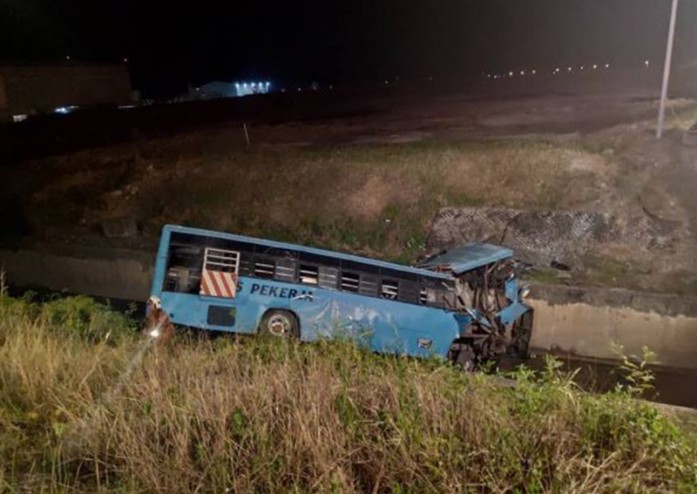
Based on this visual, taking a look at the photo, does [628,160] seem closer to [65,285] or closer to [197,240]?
[197,240]

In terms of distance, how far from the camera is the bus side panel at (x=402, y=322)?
1096 cm

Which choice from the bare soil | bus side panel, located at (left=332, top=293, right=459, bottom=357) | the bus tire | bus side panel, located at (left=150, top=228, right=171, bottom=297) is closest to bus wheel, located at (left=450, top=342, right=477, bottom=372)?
the bus tire

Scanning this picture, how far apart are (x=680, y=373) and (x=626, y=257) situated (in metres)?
3.27

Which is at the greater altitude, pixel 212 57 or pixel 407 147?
pixel 212 57

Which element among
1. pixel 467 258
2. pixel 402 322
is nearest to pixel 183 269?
pixel 402 322

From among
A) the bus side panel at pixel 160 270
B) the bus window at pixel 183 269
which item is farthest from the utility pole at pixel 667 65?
the bus side panel at pixel 160 270

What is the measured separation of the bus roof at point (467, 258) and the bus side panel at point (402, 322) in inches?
40.2

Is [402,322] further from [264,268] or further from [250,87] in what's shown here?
[250,87]

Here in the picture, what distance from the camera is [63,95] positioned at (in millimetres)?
38031

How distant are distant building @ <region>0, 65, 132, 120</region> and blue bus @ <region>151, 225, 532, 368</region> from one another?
1159 inches

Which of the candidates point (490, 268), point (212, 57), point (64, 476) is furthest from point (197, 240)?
point (212, 57)

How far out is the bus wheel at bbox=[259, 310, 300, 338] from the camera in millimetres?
10844

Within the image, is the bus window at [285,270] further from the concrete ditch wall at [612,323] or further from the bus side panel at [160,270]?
the concrete ditch wall at [612,323]

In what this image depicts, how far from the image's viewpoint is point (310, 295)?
10.9m
